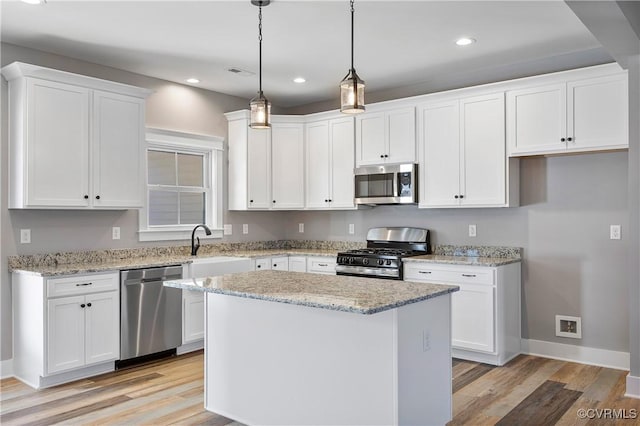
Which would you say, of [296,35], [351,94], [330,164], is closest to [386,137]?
[330,164]

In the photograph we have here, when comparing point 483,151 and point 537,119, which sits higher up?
point 537,119

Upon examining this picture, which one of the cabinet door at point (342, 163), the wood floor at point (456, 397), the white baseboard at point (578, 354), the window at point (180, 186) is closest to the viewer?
the wood floor at point (456, 397)

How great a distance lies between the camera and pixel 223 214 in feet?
18.5

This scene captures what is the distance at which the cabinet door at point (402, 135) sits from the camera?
16.2 feet

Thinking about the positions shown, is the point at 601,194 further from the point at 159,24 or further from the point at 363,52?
the point at 159,24

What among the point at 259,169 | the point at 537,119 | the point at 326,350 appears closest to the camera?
the point at 326,350

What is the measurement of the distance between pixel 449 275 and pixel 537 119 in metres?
1.49

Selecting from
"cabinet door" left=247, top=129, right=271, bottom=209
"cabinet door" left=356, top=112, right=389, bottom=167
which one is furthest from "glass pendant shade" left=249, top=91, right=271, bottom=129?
"cabinet door" left=247, top=129, right=271, bottom=209

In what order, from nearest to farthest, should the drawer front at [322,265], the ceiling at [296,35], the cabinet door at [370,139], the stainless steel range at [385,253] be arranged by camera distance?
the ceiling at [296,35] < the stainless steel range at [385,253] < the cabinet door at [370,139] < the drawer front at [322,265]

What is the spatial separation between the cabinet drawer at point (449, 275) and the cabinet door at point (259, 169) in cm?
186

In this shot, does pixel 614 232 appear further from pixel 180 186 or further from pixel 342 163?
pixel 180 186

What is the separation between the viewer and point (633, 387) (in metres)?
3.47

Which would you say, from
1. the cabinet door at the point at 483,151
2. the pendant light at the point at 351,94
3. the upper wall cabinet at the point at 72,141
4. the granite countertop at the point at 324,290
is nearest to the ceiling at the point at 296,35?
the upper wall cabinet at the point at 72,141

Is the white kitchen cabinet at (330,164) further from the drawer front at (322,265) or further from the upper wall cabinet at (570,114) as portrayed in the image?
the upper wall cabinet at (570,114)
